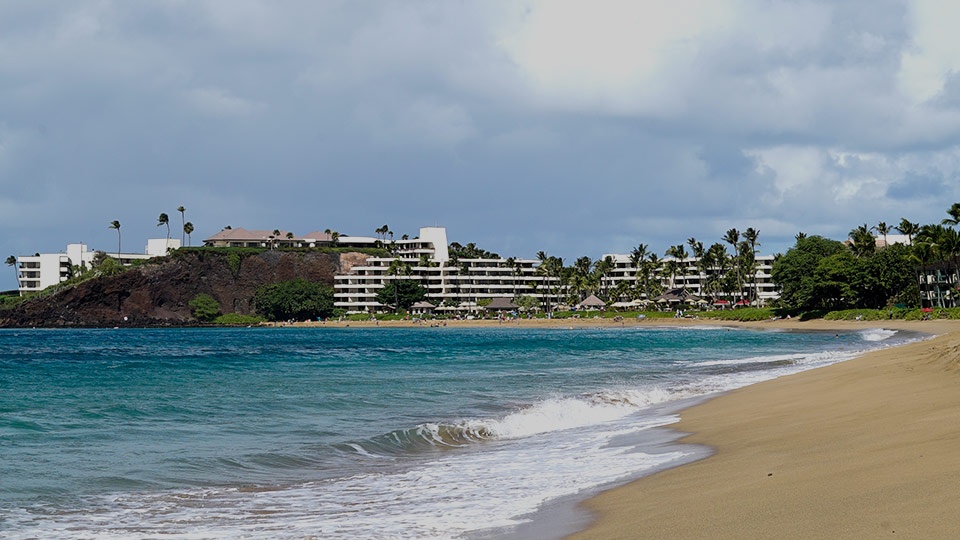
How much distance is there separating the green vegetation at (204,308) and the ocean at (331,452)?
159595 millimetres

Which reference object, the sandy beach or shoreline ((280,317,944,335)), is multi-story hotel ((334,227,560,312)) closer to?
shoreline ((280,317,944,335))

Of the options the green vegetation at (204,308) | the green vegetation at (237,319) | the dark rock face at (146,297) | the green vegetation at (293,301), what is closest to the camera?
the green vegetation at (293,301)

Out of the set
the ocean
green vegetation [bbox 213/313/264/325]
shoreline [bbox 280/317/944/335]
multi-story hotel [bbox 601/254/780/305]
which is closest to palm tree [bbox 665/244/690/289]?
multi-story hotel [bbox 601/254/780/305]

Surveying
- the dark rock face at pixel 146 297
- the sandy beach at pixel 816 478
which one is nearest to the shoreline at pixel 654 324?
the dark rock face at pixel 146 297

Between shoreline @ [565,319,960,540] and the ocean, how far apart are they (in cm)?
79

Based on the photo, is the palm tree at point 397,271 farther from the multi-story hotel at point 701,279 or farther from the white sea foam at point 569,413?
the white sea foam at point 569,413

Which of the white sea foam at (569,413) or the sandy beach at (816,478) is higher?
the sandy beach at (816,478)

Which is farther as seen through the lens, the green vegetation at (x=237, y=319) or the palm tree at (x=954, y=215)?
the green vegetation at (x=237, y=319)

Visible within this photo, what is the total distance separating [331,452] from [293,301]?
173817mm

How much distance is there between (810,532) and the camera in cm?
700

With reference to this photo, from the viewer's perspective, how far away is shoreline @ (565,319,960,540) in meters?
7.20

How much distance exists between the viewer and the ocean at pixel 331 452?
407 inches

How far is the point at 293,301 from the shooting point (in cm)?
18638

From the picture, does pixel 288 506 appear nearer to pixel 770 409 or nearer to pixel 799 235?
pixel 770 409
